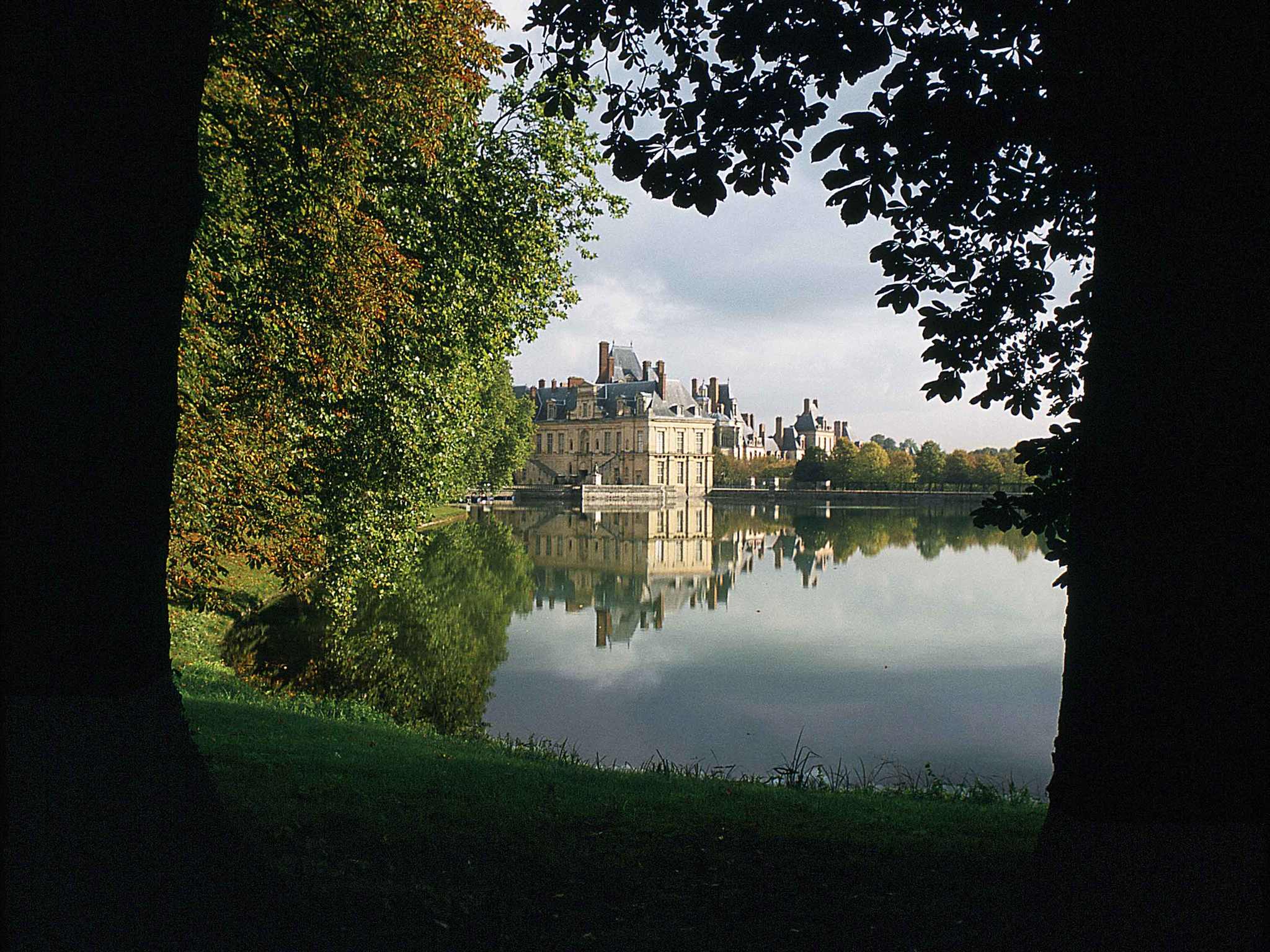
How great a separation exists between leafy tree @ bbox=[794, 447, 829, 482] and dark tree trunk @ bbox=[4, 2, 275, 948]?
6988cm

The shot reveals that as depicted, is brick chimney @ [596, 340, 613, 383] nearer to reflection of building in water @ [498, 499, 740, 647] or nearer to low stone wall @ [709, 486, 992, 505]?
low stone wall @ [709, 486, 992, 505]

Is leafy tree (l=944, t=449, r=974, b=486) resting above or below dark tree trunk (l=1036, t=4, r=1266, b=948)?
above

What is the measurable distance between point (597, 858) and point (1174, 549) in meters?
2.04

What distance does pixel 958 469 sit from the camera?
70.8 m

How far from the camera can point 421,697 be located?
9484mm

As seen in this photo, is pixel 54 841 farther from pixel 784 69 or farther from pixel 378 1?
pixel 378 1

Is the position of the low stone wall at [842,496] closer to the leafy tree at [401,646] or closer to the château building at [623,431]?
the château building at [623,431]

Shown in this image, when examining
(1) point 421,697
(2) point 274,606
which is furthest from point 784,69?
(2) point 274,606

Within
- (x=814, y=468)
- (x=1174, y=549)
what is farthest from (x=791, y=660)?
(x=814, y=468)

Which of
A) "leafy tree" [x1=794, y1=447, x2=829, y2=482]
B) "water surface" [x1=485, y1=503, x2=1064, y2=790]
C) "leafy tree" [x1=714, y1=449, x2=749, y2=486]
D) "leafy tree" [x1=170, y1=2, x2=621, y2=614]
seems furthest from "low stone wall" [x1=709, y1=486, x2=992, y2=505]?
"leafy tree" [x1=170, y1=2, x2=621, y2=614]

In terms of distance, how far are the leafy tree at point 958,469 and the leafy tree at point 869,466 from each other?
472cm

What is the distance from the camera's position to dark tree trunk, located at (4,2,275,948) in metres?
Answer: 1.90

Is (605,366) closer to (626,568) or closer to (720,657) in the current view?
(626,568)

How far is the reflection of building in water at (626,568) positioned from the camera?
16.5 metres
